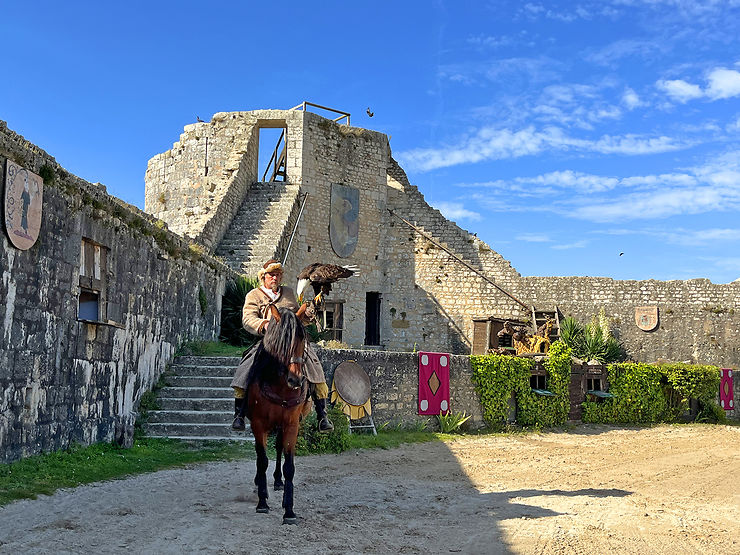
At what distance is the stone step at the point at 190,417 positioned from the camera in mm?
10766

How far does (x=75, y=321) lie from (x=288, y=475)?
405cm

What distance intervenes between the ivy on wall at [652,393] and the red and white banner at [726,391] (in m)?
0.69

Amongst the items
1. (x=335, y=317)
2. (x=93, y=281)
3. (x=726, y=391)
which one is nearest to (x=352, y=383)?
(x=93, y=281)

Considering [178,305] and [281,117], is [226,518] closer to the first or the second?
[178,305]

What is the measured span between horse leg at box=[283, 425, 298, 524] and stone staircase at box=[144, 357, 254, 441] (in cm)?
405

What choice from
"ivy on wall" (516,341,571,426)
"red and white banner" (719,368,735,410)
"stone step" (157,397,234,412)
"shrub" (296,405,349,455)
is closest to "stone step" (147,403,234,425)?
"stone step" (157,397,234,412)

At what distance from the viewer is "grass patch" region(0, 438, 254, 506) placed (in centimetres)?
708

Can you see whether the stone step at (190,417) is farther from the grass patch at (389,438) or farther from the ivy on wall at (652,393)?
the ivy on wall at (652,393)

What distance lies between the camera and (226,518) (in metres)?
6.29

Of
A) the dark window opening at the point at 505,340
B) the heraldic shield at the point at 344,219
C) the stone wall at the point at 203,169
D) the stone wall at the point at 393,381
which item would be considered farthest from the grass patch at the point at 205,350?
the dark window opening at the point at 505,340

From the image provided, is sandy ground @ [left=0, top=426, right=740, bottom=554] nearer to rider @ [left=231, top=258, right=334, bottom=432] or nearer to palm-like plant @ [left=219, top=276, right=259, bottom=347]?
rider @ [left=231, top=258, right=334, bottom=432]

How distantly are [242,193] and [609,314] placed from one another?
12631mm

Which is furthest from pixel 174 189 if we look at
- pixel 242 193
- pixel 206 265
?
pixel 206 265

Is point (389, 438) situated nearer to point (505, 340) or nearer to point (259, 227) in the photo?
point (259, 227)
